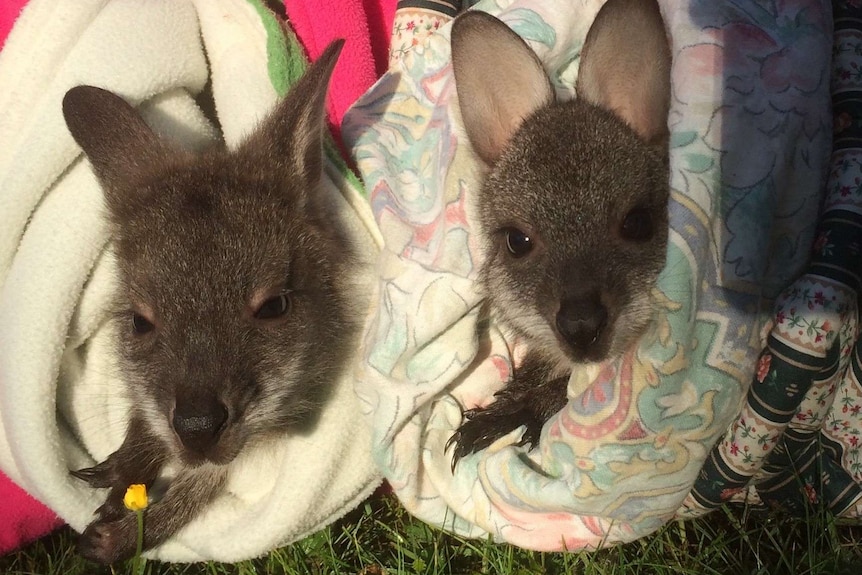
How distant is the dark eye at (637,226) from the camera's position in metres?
2.21

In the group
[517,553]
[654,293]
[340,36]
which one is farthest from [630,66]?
[517,553]

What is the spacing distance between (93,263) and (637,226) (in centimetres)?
175

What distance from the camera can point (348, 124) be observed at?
272 cm

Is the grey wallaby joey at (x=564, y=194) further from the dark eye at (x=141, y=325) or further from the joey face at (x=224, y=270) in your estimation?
the dark eye at (x=141, y=325)

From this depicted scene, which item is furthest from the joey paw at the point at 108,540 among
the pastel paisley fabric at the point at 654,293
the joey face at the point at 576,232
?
the joey face at the point at 576,232

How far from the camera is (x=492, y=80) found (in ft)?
8.24

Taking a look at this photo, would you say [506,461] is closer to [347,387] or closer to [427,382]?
[427,382]

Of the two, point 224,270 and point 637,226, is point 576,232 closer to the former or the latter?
point 637,226

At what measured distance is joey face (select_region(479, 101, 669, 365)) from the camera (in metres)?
2.06

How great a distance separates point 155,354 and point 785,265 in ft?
5.75

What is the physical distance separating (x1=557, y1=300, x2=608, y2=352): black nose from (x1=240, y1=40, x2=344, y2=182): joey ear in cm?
97

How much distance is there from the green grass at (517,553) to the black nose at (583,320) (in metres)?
0.80

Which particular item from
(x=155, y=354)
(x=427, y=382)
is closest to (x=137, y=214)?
(x=155, y=354)

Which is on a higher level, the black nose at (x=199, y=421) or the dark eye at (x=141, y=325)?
the dark eye at (x=141, y=325)
